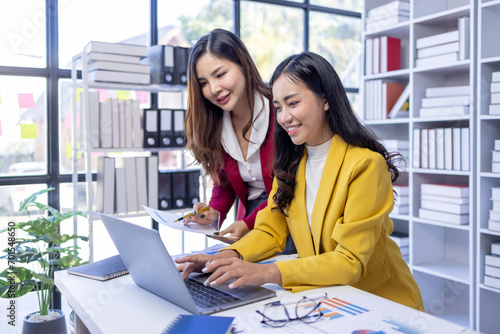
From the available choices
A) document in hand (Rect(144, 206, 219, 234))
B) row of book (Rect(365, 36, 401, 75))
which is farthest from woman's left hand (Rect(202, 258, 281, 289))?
row of book (Rect(365, 36, 401, 75))

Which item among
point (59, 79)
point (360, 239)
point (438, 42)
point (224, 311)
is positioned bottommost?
point (224, 311)

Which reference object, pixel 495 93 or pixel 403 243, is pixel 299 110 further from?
pixel 403 243

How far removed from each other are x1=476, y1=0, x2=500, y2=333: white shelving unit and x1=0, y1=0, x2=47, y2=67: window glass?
2.49 meters

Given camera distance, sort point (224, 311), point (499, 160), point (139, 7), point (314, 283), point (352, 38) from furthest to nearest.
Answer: point (352, 38)
point (139, 7)
point (499, 160)
point (314, 283)
point (224, 311)

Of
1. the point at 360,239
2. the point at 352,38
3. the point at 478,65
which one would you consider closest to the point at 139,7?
the point at 352,38

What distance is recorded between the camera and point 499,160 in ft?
8.09

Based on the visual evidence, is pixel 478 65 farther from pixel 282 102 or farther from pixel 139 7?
pixel 139 7

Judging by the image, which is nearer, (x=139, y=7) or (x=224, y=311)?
(x=224, y=311)

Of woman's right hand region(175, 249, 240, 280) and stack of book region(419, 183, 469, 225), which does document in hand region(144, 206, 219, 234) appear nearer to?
woman's right hand region(175, 249, 240, 280)

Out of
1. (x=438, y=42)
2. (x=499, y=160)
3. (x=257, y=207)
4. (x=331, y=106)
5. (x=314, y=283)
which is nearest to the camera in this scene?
(x=314, y=283)

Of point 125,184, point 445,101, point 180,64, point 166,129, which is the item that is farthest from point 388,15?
point 125,184

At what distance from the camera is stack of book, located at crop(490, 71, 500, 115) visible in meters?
2.46

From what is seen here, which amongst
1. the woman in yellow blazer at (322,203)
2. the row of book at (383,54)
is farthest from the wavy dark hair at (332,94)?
the row of book at (383,54)

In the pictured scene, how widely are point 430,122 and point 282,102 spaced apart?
1905mm
